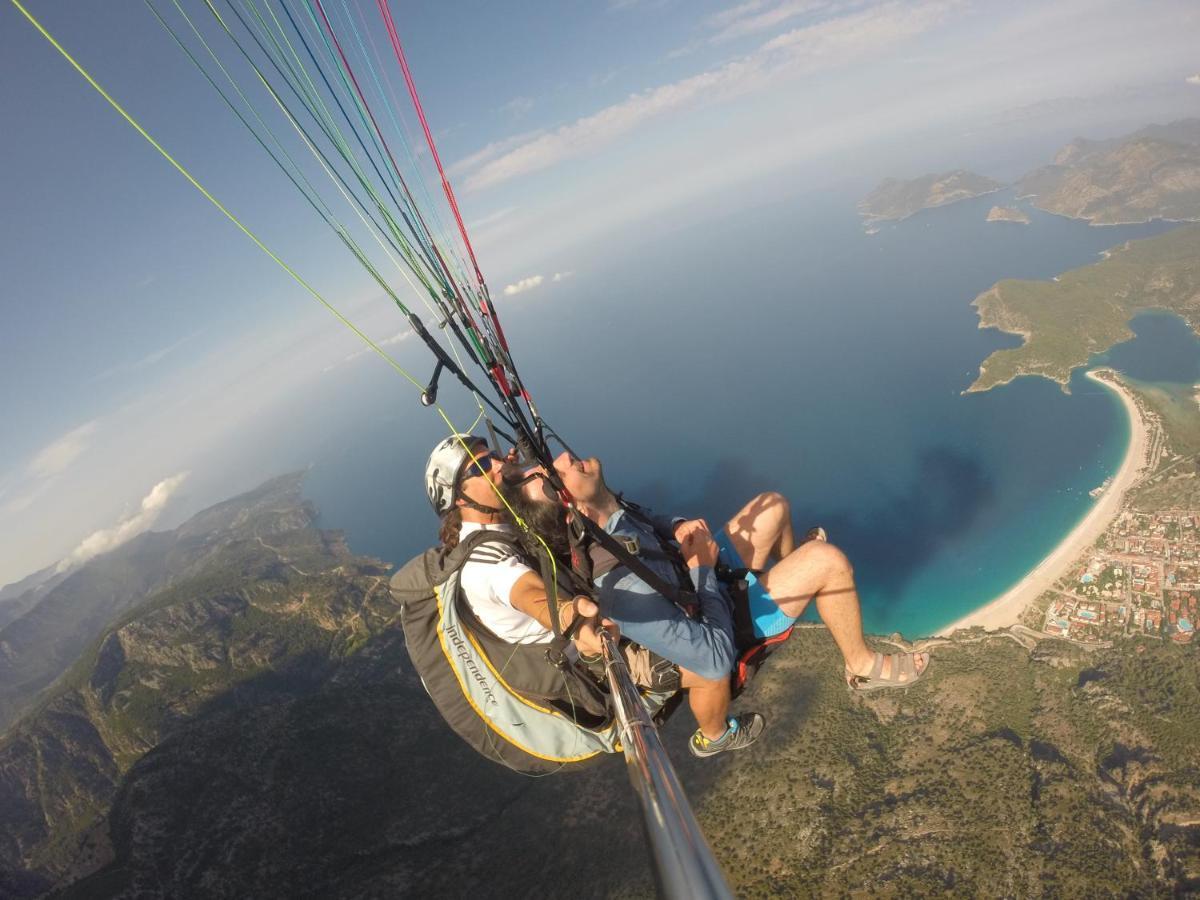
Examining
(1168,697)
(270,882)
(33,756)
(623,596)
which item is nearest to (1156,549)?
(1168,697)

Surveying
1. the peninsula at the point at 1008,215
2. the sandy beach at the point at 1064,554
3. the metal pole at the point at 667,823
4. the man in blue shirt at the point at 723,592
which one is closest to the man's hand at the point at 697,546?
the man in blue shirt at the point at 723,592

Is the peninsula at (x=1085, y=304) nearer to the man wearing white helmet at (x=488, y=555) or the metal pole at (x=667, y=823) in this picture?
the man wearing white helmet at (x=488, y=555)

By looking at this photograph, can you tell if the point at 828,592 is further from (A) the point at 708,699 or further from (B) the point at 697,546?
(A) the point at 708,699

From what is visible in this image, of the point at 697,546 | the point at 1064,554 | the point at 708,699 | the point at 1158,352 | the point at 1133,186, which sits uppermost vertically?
the point at 697,546

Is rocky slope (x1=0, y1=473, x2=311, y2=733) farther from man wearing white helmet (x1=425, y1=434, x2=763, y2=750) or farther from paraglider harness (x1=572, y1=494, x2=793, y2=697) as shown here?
paraglider harness (x1=572, y1=494, x2=793, y2=697)

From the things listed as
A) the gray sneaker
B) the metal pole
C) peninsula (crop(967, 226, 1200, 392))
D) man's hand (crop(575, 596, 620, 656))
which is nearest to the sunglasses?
man's hand (crop(575, 596, 620, 656))

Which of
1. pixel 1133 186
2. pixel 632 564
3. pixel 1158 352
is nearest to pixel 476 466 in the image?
pixel 632 564

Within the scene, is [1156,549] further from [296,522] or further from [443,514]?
[296,522]
